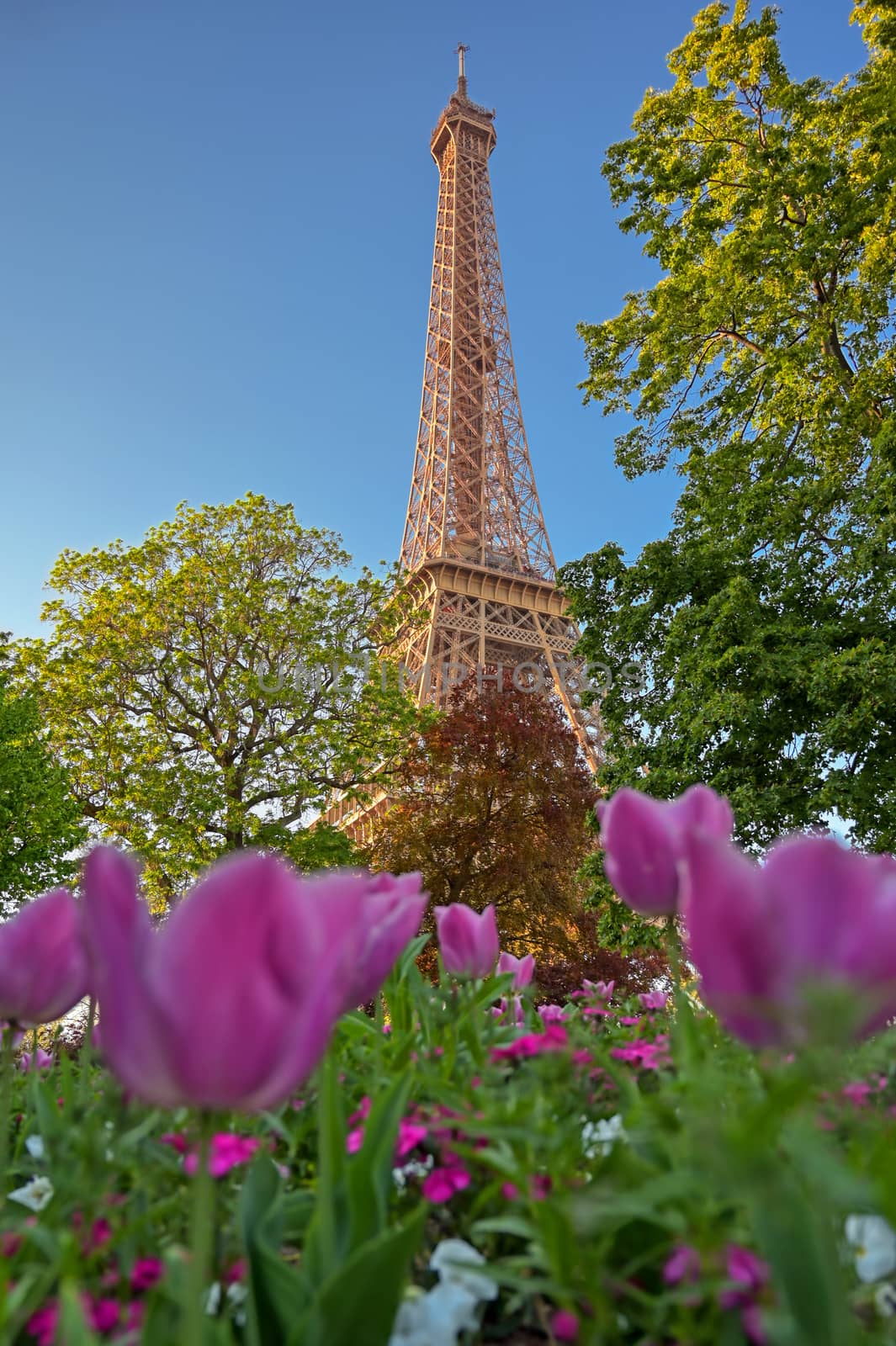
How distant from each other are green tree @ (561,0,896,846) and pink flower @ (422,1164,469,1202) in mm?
10151

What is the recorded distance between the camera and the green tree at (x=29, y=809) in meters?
14.7

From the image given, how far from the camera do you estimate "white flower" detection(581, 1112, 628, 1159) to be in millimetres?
1162

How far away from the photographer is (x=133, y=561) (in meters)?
17.1

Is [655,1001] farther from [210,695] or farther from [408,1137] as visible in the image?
[210,695]

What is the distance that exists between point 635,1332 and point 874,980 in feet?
1.66

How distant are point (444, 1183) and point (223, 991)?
0.59 meters

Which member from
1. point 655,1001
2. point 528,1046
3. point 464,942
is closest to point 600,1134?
point 528,1046

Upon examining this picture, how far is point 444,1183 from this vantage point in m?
1.03

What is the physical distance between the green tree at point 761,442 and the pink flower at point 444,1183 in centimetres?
1015

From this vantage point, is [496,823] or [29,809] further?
[496,823]

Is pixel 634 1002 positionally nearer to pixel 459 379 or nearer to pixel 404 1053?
pixel 404 1053

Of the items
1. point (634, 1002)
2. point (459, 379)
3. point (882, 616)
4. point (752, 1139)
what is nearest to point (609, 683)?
point (882, 616)

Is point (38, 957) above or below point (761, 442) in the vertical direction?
below

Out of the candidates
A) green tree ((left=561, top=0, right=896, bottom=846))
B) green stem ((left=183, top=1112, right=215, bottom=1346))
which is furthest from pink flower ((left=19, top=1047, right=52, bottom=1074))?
green tree ((left=561, top=0, right=896, bottom=846))
